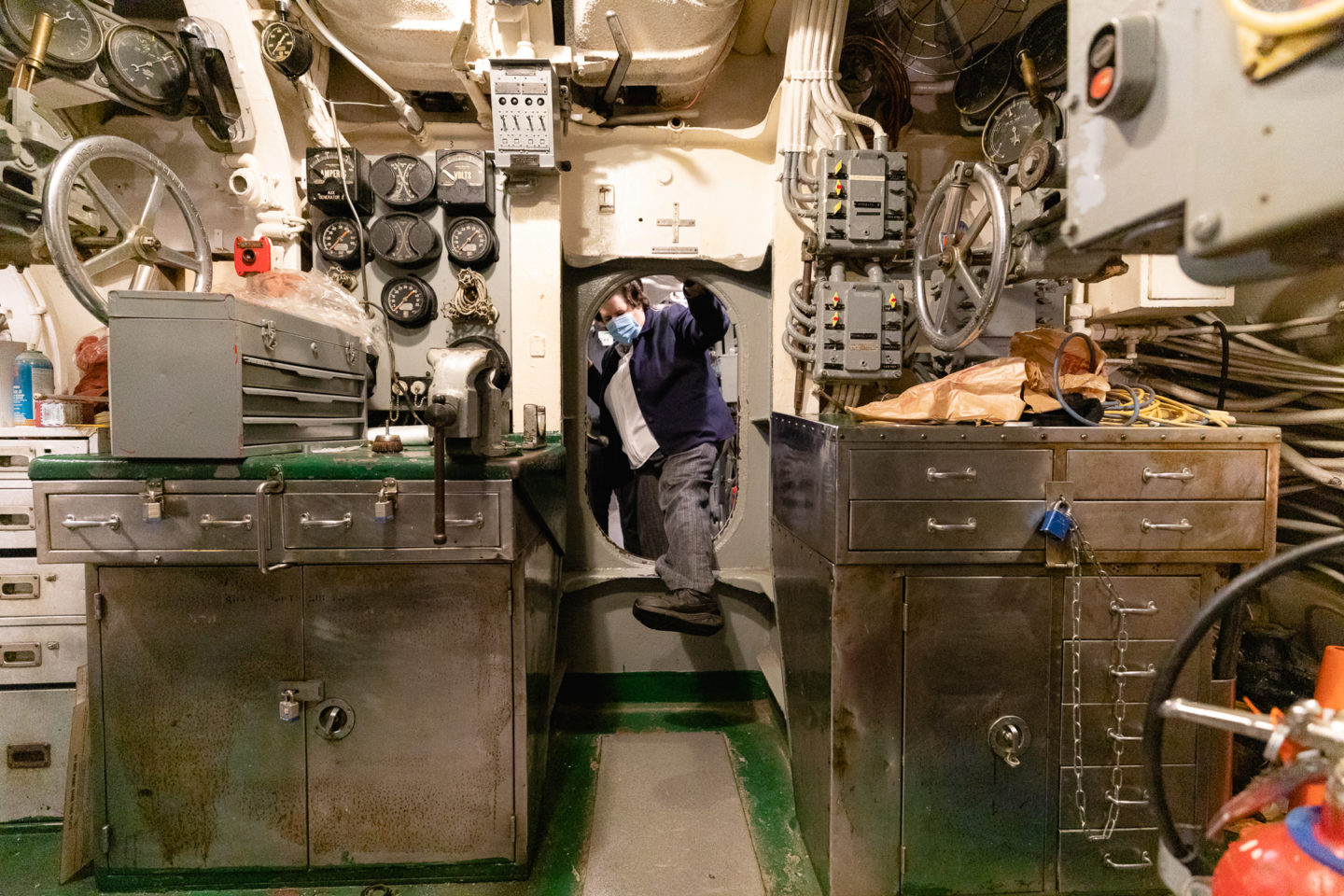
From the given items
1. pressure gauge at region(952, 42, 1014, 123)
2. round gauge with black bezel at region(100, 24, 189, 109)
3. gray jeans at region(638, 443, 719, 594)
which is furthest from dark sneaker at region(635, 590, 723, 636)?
round gauge with black bezel at region(100, 24, 189, 109)

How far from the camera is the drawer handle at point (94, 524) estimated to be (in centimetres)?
151

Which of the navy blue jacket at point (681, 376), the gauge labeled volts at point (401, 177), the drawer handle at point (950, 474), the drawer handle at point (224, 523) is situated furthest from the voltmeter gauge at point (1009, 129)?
the drawer handle at point (224, 523)

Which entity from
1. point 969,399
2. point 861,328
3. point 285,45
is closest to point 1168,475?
point 969,399

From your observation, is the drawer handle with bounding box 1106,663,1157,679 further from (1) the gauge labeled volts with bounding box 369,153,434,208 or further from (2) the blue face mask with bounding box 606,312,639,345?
(1) the gauge labeled volts with bounding box 369,153,434,208

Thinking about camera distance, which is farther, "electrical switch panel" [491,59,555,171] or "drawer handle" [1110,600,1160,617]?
"electrical switch panel" [491,59,555,171]

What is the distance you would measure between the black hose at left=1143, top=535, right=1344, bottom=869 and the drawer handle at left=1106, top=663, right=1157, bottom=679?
3.05 ft

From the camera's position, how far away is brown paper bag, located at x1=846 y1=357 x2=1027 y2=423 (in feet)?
5.49

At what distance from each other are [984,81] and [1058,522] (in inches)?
85.3

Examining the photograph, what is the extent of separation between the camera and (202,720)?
163 centimetres

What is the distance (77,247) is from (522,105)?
5.85ft

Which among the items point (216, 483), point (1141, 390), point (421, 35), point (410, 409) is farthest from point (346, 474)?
point (1141, 390)

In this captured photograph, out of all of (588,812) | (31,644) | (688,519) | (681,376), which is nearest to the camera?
(31,644)

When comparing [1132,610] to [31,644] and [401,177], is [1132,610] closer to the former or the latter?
[401,177]

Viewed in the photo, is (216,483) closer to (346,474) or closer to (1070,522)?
(346,474)
